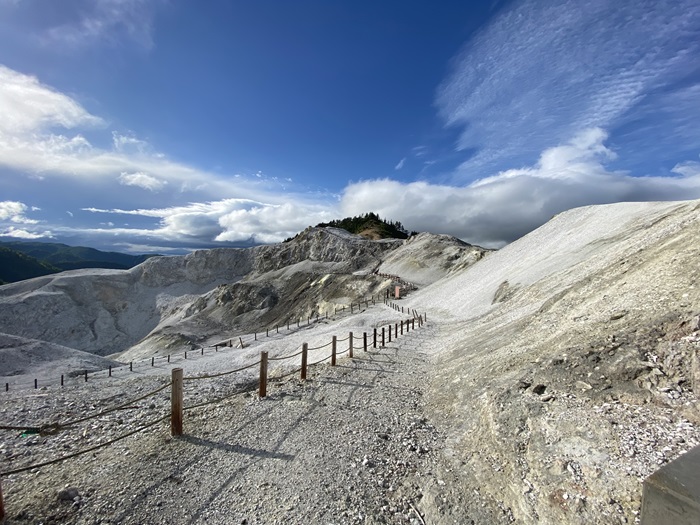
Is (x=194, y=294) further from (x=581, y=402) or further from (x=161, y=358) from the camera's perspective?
(x=581, y=402)

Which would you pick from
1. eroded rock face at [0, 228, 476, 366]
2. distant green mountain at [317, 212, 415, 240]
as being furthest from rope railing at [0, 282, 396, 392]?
distant green mountain at [317, 212, 415, 240]

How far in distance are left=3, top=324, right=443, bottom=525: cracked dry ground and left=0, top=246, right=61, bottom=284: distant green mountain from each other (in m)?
215

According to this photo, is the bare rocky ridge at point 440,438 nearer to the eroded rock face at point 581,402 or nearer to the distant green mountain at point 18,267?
the eroded rock face at point 581,402

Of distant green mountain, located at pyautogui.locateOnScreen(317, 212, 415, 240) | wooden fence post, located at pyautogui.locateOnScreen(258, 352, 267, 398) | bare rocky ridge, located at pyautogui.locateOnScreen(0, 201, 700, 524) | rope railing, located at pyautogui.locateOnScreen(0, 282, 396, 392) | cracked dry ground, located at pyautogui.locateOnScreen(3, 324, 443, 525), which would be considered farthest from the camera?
distant green mountain, located at pyautogui.locateOnScreen(317, 212, 415, 240)

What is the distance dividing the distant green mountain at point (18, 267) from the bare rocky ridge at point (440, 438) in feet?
690

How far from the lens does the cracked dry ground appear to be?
18.2ft

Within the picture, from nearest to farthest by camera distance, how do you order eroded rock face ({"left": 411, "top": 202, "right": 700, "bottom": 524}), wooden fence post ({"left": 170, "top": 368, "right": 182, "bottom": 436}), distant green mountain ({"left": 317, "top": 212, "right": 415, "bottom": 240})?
eroded rock face ({"left": 411, "top": 202, "right": 700, "bottom": 524}) → wooden fence post ({"left": 170, "top": 368, "right": 182, "bottom": 436}) → distant green mountain ({"left": 317, "top": 212, "right": 415, "bottom": 240})

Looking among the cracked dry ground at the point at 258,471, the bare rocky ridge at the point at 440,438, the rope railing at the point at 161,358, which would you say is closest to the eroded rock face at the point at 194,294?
the rope railing at the point at 161,358

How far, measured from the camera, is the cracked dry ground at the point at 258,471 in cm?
556

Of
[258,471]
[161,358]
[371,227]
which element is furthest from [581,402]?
[371,227]

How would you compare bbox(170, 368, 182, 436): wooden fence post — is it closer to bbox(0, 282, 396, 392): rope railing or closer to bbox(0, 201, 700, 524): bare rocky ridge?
bbox(0, 201, 700, 524): bare rocky ridge

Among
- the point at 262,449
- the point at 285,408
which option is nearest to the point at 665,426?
the point at 262,449

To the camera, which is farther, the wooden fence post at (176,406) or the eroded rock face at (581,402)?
the wooden fence post at (176,406)

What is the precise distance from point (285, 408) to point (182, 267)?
98.9m
